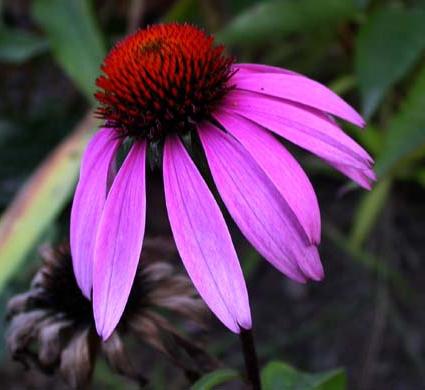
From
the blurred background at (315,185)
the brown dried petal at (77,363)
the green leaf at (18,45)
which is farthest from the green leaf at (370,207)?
the brown dried petal at (77,363)

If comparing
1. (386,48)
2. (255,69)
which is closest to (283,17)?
(386,48)

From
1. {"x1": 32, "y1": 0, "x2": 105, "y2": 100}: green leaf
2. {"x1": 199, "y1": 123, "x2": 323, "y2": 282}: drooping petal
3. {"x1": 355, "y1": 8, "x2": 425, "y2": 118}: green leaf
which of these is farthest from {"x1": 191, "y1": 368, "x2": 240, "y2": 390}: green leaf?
{"x1": 32, "y1": 0, "x2": 105, "y2": 100}: green leaf

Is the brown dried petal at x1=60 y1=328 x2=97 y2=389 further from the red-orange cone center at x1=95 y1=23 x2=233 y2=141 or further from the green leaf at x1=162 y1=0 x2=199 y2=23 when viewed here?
the green leaf at x1=162 y1=0 x2=199 y2=23

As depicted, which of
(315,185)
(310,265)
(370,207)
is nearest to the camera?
(310,265)

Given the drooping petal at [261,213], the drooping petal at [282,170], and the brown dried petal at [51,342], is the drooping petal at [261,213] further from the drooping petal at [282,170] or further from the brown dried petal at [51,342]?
the brown dried petal at [51,342]

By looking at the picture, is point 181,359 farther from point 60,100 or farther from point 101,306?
point 60,100

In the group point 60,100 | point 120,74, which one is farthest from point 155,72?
point 60,100

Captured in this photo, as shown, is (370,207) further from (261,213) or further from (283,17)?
(261,213)
